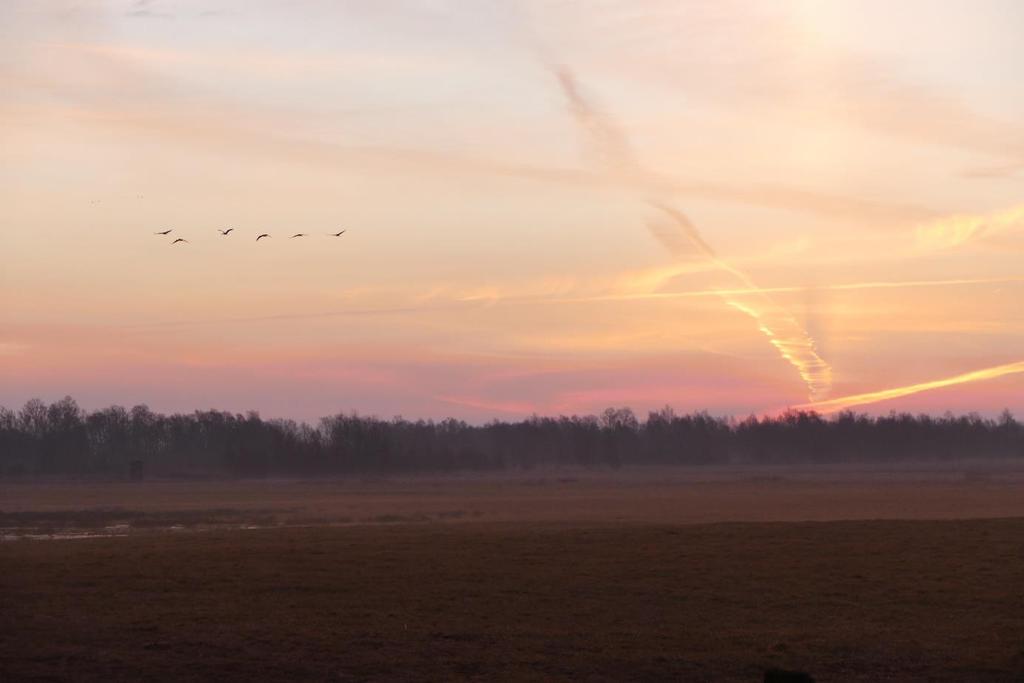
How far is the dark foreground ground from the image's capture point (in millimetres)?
20000

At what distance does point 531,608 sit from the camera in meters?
25.3

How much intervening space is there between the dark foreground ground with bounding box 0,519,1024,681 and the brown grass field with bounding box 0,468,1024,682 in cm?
8

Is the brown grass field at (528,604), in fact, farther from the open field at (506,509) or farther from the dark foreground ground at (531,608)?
the open field at (506,509)

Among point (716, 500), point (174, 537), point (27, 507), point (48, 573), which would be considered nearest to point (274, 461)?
point (27, 507)

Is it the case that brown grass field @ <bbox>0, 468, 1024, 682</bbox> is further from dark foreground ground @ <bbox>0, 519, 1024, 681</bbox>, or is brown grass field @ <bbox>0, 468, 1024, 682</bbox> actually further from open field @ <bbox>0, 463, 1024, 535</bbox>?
open field @ <bbox>0, 463, 1024, 535</bbox>

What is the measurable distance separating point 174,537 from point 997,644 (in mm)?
32905

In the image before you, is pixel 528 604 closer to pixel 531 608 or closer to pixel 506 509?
pixel 531 608

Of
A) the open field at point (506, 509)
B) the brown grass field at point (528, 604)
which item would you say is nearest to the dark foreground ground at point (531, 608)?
the brown grass field at point (528, 604)

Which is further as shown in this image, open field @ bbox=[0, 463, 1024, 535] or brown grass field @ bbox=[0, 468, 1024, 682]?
open field @ bbox=[0, 463, 1024, 535]

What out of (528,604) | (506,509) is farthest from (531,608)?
(506,509)

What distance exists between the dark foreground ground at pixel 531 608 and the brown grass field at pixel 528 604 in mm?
76

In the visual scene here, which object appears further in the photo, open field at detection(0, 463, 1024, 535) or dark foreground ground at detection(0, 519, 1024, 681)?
open field at detection(0, 463, 1024, 535)

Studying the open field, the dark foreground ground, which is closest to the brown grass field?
the dark foreground ground

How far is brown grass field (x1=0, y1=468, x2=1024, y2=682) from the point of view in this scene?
20.0m
